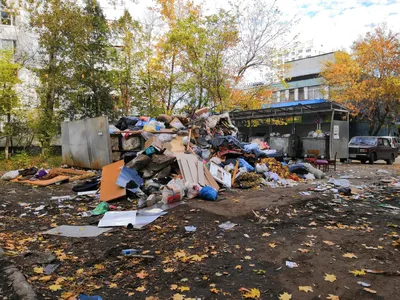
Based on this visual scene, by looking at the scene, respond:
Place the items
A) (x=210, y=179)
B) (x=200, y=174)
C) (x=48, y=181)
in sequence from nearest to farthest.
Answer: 1. (x=200, y=174)
2. (x=210, y=179)
3. (x=48, y=181)

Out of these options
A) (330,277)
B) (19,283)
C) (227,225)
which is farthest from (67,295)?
(227,225)

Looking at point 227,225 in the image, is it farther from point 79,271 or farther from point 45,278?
point 45,278

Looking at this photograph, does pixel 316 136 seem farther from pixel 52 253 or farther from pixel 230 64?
pixel 52 253

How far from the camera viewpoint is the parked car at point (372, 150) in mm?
15367

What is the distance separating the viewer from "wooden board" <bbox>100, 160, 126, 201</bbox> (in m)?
6.41

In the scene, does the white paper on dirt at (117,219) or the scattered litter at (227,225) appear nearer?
the scattered litter at (227,225)

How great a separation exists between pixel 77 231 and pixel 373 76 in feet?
67.5

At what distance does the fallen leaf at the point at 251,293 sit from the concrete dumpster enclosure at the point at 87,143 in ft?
26.5

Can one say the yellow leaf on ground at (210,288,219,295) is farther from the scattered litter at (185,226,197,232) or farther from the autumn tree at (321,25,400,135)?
the autumn tree at (321,25,400,135)

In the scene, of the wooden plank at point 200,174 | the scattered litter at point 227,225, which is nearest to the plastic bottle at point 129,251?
the scattered litter at point 227,225

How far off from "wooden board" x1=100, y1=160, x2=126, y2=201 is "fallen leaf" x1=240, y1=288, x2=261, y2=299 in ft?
13.8

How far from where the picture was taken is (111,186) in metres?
6.71

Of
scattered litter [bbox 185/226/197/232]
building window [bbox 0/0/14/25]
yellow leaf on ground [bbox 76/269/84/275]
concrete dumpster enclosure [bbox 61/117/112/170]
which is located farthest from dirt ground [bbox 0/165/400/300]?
building window [bbox 0/0/14/25]

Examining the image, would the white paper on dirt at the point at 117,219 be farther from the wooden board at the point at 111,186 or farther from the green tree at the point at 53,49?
the green tree at the point at 53,49
